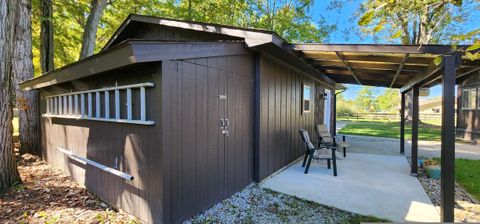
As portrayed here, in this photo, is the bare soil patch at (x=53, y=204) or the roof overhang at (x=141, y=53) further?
the bare soil patch at (x=53, y=204)

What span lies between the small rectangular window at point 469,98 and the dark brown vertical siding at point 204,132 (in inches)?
481

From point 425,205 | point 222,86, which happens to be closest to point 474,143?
point 425,205

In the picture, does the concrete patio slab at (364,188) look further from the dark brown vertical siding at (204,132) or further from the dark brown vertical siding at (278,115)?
the dark brown vertical siding at (204,132)

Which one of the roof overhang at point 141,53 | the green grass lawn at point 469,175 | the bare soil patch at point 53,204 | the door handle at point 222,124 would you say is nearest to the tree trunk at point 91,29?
the roof overhang at point 141,53

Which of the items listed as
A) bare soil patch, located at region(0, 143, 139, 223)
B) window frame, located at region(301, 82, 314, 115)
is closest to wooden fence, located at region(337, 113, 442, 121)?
window frame, located at region(301, 82, 314, 115)

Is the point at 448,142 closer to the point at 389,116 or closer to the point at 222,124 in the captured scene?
the point at 222,124

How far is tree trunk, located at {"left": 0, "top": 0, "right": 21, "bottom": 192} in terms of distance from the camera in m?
3.78

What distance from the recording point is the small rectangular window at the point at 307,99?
6.62 meters

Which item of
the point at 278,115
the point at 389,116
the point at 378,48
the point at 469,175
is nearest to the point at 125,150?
the point at 278,115

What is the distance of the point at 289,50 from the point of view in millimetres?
4094

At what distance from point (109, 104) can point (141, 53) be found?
4.68 feet

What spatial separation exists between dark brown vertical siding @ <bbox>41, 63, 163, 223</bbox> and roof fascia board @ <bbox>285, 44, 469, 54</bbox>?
2.39m

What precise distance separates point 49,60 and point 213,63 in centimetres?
615

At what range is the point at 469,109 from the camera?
11234 millimetres
